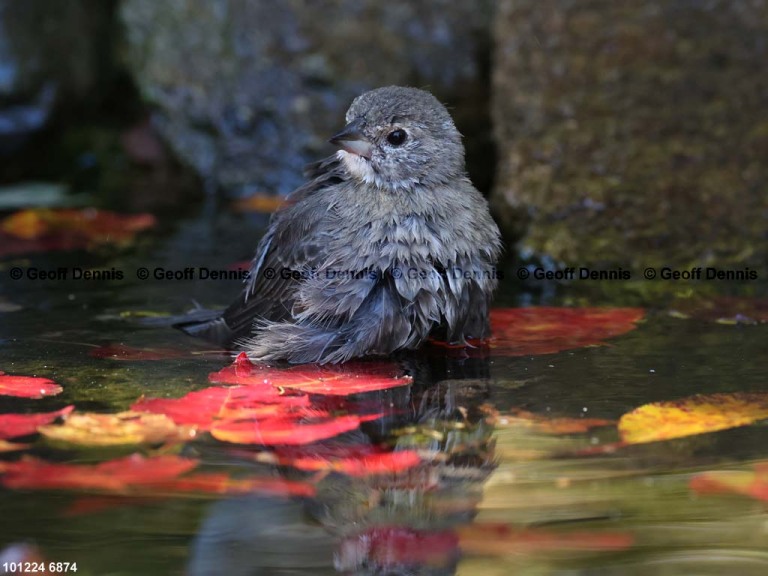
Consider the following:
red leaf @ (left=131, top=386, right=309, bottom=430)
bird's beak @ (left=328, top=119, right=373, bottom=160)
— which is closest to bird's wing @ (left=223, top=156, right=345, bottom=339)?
bird's beak @ (left=328, top=119, right=373, bottom=160)

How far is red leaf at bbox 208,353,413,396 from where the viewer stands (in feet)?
12.5

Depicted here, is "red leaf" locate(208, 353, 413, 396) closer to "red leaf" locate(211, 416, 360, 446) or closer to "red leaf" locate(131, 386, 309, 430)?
"red leaf" locate(131, 386, 309, 430)

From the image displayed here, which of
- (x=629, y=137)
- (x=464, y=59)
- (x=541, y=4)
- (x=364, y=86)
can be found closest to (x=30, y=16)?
(x=364, y=86)

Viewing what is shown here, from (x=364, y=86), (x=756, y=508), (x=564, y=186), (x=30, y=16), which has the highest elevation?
(x=30, y=16)

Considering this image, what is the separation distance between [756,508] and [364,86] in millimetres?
4763

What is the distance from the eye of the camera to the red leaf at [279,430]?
10.8ft

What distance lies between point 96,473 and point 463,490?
1.03 meters

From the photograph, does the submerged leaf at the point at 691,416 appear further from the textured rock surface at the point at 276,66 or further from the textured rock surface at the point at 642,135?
the textured rock surface at the point at 276,66

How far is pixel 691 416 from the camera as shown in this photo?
3.41 m

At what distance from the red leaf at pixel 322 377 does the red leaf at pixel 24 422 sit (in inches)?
24.8

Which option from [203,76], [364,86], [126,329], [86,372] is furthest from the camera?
[203,76]

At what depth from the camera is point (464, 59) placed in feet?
23.2

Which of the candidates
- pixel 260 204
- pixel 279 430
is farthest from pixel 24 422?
pixel 260 204

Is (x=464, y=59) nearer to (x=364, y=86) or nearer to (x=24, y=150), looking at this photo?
(x=364, y=86)
